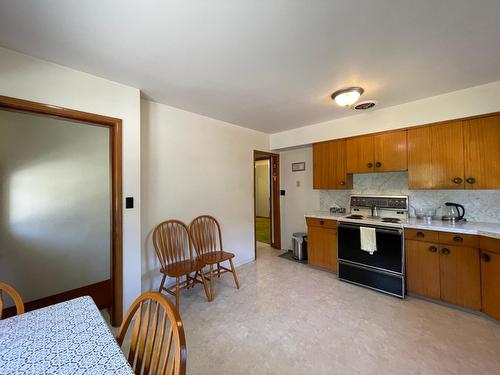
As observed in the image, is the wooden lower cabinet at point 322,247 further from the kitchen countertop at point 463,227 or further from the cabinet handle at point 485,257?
the cabinet handle at point 485,257

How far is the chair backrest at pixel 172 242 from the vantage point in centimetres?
252

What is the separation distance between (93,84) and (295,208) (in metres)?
3.56

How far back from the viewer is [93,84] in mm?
1965

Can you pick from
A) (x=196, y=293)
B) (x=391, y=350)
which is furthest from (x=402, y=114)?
(x=196, y=293)

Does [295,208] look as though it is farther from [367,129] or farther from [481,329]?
[481,329]

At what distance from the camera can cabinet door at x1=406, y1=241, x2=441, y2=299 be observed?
93.5 inches

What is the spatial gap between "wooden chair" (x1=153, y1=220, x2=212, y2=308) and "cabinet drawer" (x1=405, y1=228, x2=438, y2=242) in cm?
245

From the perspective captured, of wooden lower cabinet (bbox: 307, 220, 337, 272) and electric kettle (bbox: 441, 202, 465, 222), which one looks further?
wooden lower cabinet (bbox: 307, 220, 337, 272)

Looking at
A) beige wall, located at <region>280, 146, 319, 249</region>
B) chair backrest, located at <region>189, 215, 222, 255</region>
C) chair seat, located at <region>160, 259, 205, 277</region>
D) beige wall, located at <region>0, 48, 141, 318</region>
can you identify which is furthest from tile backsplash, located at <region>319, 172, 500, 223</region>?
beige wall, located at <region>0, 48, 141, 318</region>

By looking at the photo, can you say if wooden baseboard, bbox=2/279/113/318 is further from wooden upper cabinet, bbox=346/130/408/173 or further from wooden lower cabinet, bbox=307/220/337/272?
wooden upper cabinet, bbox=346/130/408/173

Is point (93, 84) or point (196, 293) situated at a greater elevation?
point (93, 84)

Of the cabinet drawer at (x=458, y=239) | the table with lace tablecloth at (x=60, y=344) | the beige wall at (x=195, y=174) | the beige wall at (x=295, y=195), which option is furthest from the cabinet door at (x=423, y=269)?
the table with lace tablecloth at (x=60, y=344)

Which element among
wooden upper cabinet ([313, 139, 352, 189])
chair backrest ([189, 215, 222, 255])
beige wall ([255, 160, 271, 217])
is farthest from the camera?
beige wall ([255, 160, 271, 217])

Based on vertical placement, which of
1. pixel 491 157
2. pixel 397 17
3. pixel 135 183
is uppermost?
pixel 397 17
